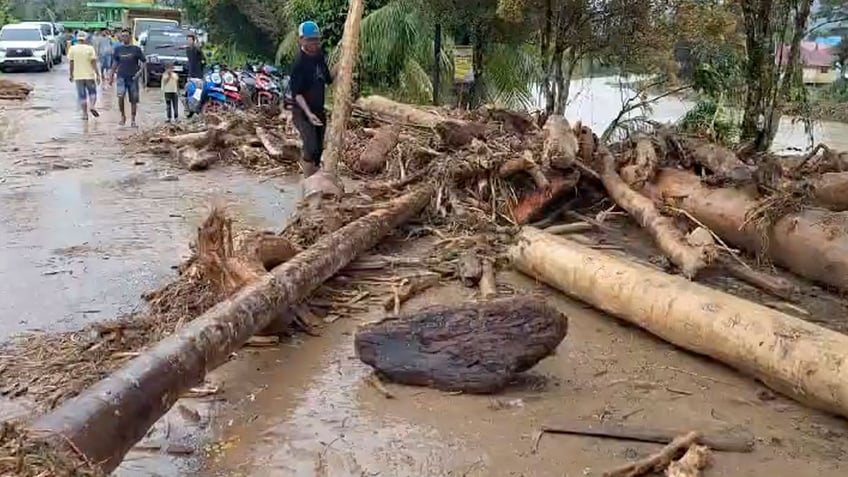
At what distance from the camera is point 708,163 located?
29.6ft

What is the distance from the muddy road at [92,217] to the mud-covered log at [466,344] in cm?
216

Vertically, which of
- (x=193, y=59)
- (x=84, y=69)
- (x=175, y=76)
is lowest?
(x=175, y=76)

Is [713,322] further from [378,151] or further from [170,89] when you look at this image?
[170,89]

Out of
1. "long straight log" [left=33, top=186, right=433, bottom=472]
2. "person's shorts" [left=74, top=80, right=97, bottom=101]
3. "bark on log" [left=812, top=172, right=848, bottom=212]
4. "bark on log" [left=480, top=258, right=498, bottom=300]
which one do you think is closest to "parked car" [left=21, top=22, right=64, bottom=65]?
"person's shorts" [left=74, top=80, right=97, bottom=101]

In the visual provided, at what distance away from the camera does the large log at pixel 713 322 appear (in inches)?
182

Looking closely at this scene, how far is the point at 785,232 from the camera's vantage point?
7.00 meters

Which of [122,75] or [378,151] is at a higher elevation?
[122,75]

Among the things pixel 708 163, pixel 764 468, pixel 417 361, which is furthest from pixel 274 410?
pixel 708 163

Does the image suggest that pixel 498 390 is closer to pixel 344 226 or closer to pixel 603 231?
pixel 344 226

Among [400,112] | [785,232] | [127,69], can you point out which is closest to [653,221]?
[785,232]

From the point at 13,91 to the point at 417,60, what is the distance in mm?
12048

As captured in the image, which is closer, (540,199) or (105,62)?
(540,199)

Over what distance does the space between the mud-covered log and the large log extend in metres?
0.83

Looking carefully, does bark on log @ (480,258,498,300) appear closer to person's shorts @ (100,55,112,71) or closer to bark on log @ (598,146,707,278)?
bark on log @ (598,146,707,278)
